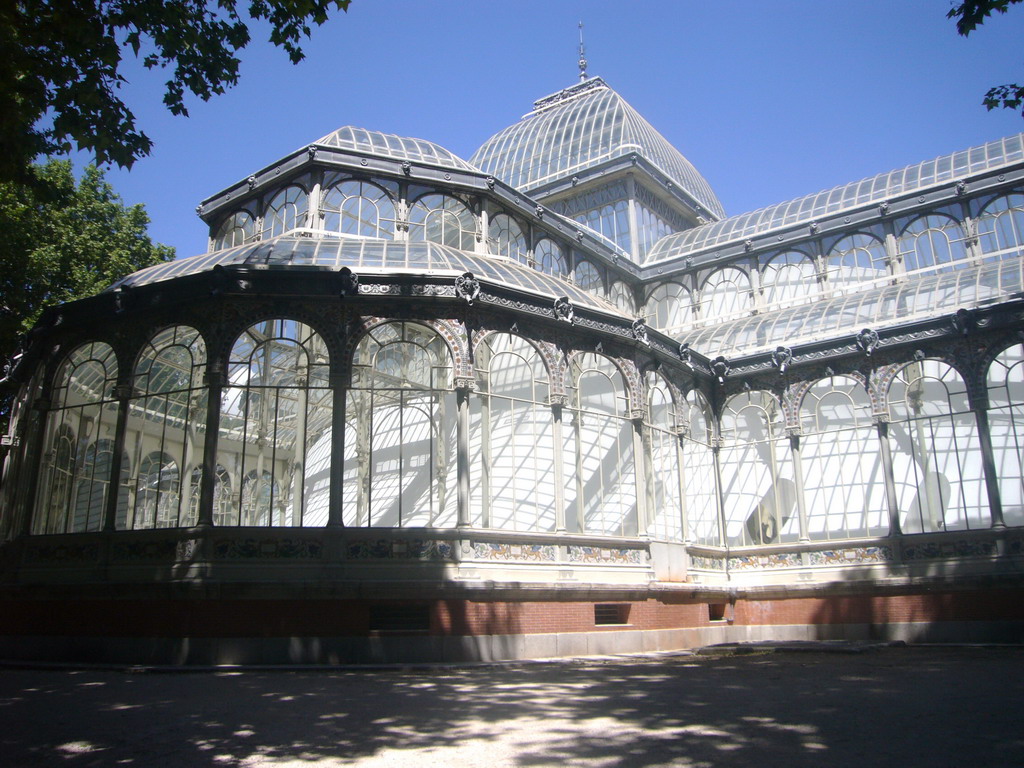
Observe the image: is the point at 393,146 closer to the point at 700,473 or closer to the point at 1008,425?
the point at 700,473

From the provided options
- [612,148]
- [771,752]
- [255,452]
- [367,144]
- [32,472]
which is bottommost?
[771,752]

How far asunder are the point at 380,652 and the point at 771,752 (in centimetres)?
973

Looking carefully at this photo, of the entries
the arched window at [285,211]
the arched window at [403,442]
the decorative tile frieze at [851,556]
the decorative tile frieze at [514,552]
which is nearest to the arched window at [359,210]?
the arched window at [285,211]

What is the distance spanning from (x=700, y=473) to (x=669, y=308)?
8.92 m

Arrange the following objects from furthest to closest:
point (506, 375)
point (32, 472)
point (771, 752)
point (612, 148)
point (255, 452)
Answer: point (612, 148) → point (255, 452) → point (506, 375) → point (32, 472) → point (771, 752)

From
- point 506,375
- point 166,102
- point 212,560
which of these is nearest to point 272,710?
point 212,560

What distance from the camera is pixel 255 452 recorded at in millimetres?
26328

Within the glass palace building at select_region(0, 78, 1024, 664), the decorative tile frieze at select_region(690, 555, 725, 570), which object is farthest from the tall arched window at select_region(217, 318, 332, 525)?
the decorative tile frieze at select_region(690, 555, 725, 570)

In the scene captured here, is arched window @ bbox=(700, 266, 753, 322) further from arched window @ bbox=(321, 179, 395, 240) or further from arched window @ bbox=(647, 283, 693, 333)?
arched window @ bbox=(321, 179, 395, 240)

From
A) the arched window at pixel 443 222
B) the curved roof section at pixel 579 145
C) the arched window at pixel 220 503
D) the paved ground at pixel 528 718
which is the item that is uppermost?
the curved roof section at pixel 579 145

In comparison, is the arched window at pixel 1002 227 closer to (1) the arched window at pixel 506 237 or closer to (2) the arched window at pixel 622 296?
(2) the arched window at pixel 622 296

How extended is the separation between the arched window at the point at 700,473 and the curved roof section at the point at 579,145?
13007 millimetres

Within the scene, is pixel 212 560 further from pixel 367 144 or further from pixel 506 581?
pixel 367 144

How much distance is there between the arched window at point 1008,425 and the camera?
66.1 feet
